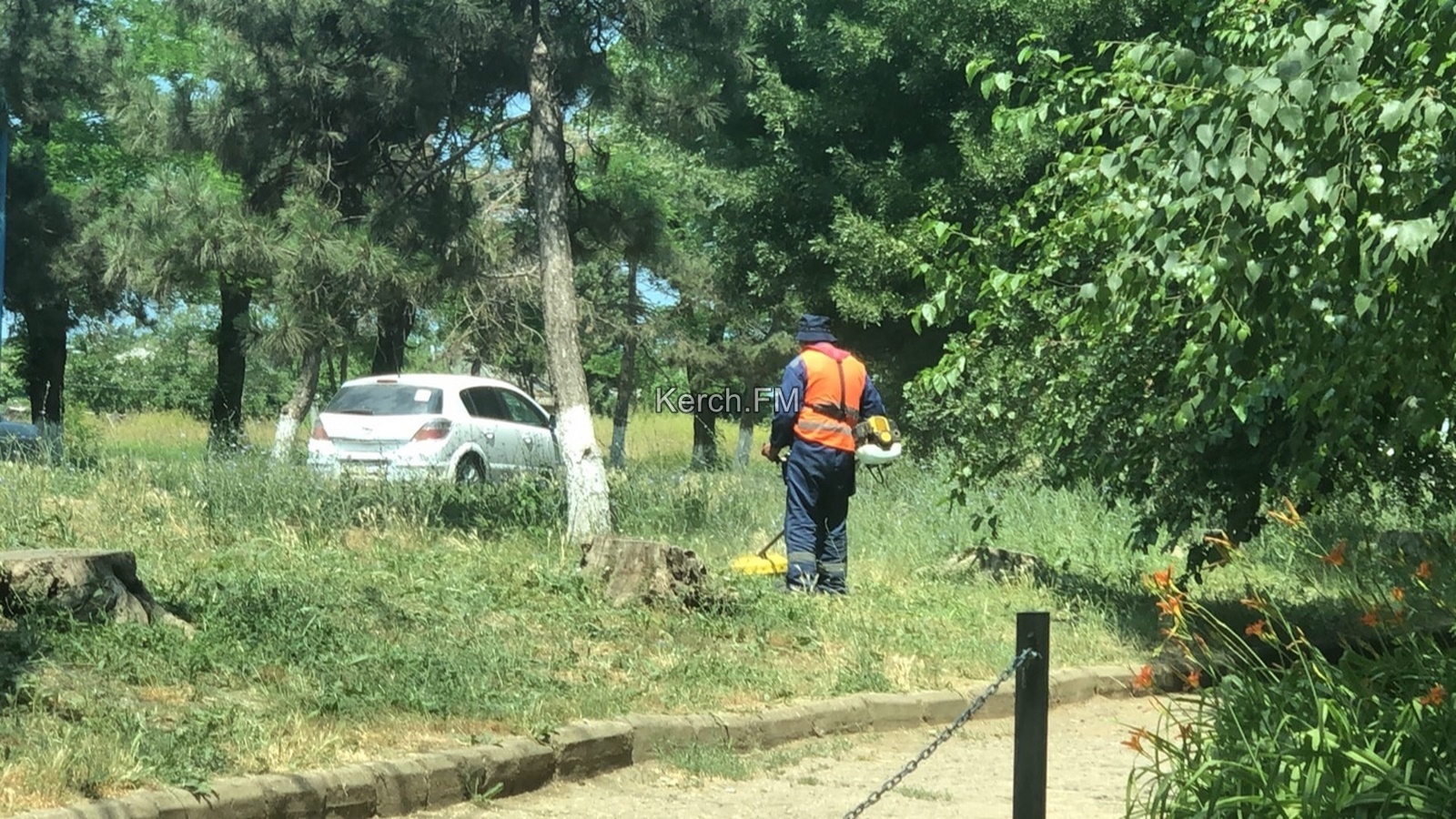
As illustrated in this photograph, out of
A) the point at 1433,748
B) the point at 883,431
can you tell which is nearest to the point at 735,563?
the point at 883,431

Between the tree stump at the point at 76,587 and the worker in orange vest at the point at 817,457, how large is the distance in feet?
14.5

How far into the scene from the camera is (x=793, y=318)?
91.4 feet

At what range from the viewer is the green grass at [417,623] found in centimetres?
629

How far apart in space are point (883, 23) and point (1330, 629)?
13228 millimetres

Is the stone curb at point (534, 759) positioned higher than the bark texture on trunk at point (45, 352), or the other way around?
the bark texture on trunk at point (45, 352)

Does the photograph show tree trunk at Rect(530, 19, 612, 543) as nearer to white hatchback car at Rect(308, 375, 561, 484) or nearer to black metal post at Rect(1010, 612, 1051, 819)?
white hatchback car at Rect(308, 375, 561, 484)

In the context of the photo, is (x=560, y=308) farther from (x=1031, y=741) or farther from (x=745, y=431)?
(x=745, y=431)

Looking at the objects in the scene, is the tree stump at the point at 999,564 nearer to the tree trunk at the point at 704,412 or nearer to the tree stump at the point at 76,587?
the tree stump at the point at 76,587

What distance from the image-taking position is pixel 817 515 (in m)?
11.2

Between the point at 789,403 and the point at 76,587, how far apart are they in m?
5.03

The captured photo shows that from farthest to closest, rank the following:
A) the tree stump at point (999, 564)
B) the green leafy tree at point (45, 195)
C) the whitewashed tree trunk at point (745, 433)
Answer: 1. the whitewashed tree trunk at point (745, 433)
2. the green leafy tree at point (45, 195)
3. the tree stump at point (999, 564)

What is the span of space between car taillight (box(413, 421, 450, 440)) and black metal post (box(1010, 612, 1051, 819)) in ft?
50.2

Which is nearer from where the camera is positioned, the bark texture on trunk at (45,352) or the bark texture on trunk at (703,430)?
the bark texture on trunk at (45,352)

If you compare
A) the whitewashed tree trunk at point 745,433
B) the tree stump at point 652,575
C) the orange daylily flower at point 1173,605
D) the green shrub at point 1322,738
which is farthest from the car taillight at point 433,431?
the whitewashed tree trunk at point 745,433
